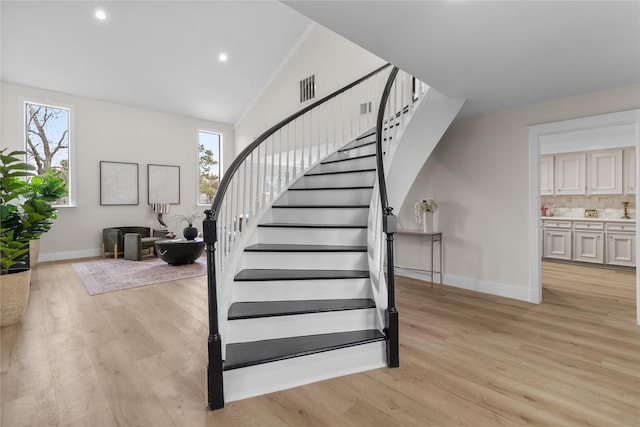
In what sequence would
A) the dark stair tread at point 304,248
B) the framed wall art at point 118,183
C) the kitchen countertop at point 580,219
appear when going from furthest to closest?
the framed wall art at point 118,183
the kitchen countertop at point 580,219
the dark stair tread at point 304,248

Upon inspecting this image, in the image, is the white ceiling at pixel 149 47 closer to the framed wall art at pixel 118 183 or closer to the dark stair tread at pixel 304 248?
the framed wall art at pixel 118 183

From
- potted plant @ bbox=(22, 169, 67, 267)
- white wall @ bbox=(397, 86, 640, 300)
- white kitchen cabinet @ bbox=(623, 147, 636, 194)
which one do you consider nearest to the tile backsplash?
white kitchen cabinet @ bbox=(623, 147, 636, 194)

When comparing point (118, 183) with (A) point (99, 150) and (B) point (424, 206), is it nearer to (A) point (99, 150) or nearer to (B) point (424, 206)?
(A) point (99, 150)

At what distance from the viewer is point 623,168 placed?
5211 millimetres

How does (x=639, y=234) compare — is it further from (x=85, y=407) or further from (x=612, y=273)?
(x=85, y=407)

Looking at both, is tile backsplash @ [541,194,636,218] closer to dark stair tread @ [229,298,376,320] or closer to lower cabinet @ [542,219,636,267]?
lower cabinet @ [542,219,636,267]

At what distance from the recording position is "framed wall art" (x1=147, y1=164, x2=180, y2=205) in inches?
277

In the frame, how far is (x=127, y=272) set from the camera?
4871mm

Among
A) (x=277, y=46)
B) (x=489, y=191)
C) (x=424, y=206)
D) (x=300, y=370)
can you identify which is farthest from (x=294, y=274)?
(x=277, y=46)

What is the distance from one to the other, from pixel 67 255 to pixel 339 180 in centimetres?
592

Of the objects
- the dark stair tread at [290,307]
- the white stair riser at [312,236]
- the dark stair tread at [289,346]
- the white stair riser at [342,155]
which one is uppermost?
the white stair riser at [342,155]

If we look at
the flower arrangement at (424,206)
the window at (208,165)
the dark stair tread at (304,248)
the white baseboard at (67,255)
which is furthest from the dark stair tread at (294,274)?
the window at (208,165)

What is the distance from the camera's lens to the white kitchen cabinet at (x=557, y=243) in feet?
18.4

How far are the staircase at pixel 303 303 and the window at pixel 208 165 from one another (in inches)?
211
